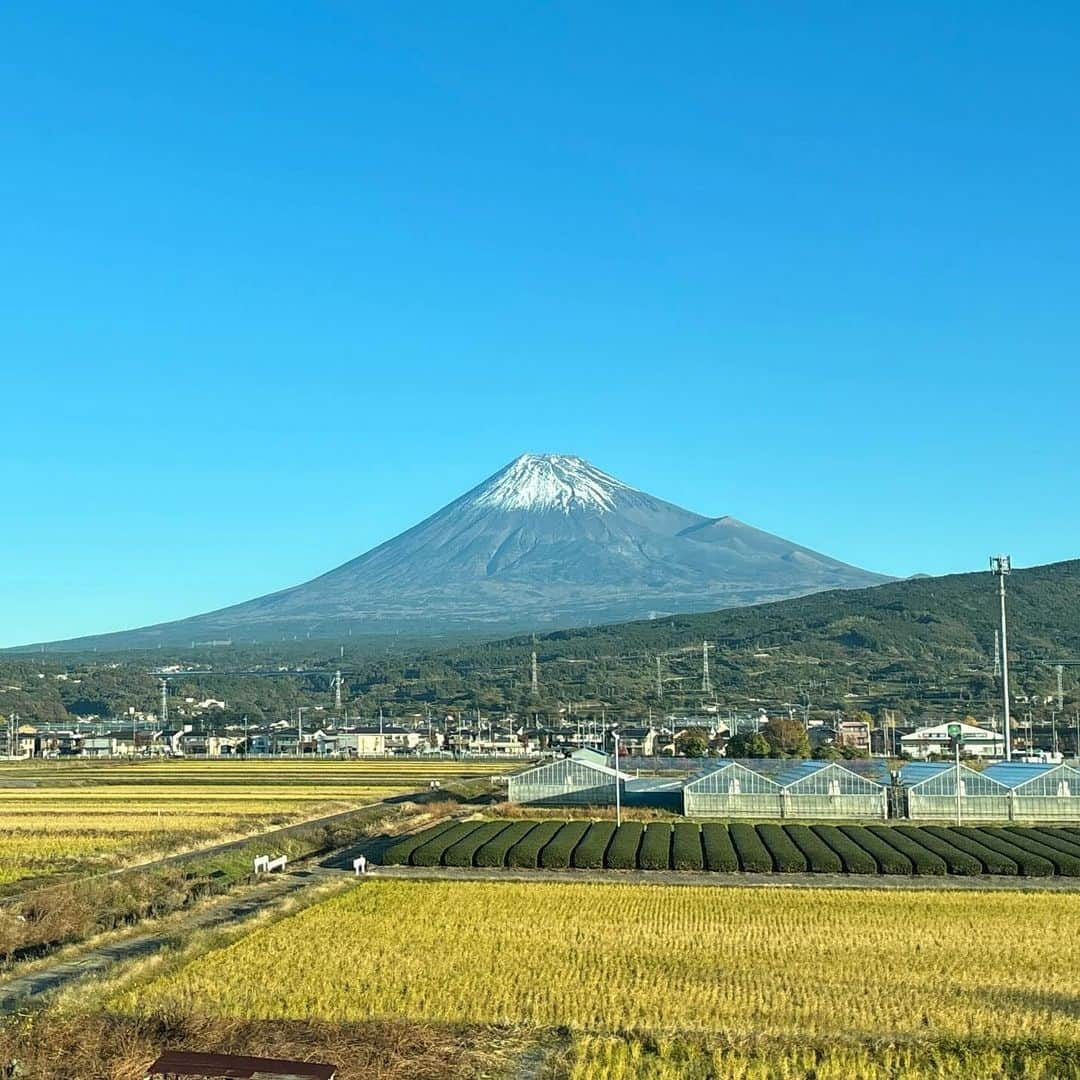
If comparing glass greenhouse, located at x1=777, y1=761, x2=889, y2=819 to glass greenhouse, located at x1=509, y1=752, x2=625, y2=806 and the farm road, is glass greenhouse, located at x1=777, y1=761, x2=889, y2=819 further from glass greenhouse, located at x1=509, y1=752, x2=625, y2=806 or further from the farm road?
the farm road

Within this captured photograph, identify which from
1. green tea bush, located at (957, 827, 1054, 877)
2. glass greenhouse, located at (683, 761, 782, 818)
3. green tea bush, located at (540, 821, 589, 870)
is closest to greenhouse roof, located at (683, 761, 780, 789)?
glass greenhouse, located at (683, 761, 782, 818)

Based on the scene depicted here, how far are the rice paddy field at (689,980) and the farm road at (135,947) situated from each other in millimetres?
1027

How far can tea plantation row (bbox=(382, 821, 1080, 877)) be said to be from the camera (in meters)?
35.4

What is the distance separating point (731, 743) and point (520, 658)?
112879 mm

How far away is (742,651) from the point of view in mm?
190125

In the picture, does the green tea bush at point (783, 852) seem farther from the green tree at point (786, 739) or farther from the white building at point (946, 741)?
the white building at point (946, 741)

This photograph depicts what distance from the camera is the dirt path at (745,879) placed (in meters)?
32.7

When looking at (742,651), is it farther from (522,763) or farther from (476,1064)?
(476,1064)

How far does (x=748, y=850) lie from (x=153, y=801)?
28.2 metres

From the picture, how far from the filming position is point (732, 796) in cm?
5141

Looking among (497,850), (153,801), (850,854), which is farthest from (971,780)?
(153,801)

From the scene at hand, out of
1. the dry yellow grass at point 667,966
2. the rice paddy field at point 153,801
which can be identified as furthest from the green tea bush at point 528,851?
the rice paddy field at point 153,801

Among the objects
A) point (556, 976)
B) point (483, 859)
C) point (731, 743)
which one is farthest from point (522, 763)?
point (556, 976)

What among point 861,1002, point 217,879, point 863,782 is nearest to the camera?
point 861,1002
